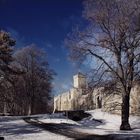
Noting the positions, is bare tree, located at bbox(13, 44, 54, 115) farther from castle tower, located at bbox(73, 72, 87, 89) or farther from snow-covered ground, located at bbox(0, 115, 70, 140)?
snow-covered ground, located at bbox(0, 115, 70, 140)

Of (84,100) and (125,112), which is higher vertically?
(84,100)

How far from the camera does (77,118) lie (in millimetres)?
43438

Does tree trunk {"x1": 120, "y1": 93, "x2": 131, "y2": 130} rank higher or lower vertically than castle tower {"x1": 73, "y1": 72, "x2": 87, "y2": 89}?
lower

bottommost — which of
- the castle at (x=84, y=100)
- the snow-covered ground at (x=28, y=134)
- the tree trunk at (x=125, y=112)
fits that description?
the snow-covered ground at (x=28, y=134)

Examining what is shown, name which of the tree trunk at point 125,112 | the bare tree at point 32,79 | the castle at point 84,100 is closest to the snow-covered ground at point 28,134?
the castle at point 84,100

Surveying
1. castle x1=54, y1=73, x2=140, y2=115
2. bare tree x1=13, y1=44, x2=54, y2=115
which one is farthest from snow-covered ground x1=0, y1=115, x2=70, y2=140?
bare tree x1=13, y1=44, x2=54, y2=115

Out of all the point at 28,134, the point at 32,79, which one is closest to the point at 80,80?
the point at 32,79

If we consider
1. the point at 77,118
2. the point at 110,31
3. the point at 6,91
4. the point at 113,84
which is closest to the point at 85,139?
the point at 113,84

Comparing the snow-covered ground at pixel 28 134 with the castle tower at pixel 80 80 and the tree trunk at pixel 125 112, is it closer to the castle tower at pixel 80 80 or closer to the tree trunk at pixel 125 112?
the castle tower at pixel 80 80

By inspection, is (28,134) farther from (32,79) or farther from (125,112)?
(32,79)

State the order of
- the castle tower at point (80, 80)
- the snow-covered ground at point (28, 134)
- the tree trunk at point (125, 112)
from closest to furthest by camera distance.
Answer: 1. the snow-covered ground at point (28, 134)
2. the tree trunk at point (125, 112)
3. the castle tower at point (80, 80)

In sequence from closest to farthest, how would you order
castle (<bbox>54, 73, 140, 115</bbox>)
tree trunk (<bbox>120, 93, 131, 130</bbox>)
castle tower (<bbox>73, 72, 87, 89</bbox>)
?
tree trunk (<bbox>120, 93, 131, 130</bbox>) → castle tower (<bbox>73, 72, 87, 89</bbox>) → castle (<bbox>54, 73, 140, 115</bbox>)

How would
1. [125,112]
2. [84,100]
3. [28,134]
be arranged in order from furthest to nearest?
[84,100] → [125,112] → [28,134]

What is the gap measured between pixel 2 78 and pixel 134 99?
16095mm
